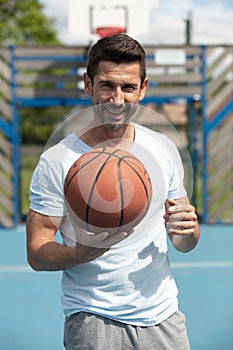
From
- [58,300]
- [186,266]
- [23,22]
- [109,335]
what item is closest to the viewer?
[109,335]

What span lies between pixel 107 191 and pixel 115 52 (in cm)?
48

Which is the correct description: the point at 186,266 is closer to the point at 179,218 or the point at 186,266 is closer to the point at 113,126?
the point at 179,218

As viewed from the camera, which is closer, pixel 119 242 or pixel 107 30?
pixel 119 242

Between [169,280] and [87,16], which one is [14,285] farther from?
[87,16]

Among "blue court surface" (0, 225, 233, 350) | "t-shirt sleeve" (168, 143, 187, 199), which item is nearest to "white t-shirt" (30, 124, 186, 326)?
"t-shirt sleeve" (168, 143, 187, 199)

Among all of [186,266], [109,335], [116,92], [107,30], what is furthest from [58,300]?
[107,30]

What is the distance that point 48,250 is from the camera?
2.22 m

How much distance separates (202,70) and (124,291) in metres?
8.58

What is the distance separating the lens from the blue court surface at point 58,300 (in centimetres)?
518

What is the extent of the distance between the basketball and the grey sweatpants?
411mm

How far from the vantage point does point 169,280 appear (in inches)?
97.5

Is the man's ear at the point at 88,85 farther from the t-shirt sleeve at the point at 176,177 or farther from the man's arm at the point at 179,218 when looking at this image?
the man's arm at the point at 179,218

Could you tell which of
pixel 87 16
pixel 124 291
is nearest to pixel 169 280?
pixel 124 291

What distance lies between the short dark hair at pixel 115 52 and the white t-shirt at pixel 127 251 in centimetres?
23
